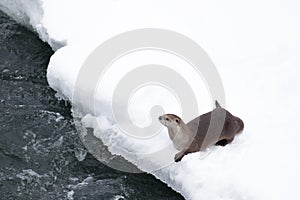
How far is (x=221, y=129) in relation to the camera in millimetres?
5973

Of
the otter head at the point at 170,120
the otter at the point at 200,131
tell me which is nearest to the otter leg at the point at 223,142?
the otter at the point at 200,131

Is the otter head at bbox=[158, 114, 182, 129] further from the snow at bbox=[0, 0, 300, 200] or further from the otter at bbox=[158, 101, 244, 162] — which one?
the snow at bbox=[0, 0, 300, 200]

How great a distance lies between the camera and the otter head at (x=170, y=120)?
5.80 metres

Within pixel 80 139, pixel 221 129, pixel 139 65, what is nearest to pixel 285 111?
pixel 221 129

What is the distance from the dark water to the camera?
6020 mm

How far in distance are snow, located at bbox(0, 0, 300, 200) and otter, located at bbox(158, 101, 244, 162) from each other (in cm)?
10

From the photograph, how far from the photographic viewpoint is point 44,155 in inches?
Result: 253

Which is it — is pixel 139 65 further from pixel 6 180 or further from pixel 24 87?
pixel 6 180

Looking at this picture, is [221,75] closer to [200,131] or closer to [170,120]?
[200,131]

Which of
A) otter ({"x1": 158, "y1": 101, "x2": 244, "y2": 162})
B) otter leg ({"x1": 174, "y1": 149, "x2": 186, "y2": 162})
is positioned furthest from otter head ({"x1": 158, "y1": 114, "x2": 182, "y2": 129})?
otter leg ({"x1": 174, "y1": 149, "x2": 186, "y2": 162})

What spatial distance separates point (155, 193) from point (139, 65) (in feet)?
6.14

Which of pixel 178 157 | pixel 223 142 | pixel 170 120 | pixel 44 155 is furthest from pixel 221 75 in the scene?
pixel 44 155

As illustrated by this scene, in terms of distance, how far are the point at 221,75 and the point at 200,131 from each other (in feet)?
4.57

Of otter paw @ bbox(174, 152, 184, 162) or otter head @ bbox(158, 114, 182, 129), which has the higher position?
otter head @ bbox(158, 114, 182, 129)
